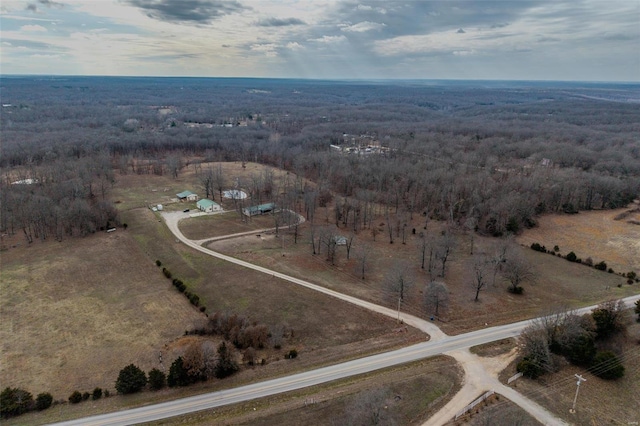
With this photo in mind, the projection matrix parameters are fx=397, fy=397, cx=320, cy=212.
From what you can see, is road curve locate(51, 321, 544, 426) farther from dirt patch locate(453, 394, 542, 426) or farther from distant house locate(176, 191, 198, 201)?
distant house locate(176, 191, 198, 201)

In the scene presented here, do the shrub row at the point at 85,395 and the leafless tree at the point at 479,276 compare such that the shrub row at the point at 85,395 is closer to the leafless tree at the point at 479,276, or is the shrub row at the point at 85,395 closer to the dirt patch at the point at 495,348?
the dirt patch at the point at 495,348

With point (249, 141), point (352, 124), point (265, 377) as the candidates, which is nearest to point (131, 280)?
point (265, 377)

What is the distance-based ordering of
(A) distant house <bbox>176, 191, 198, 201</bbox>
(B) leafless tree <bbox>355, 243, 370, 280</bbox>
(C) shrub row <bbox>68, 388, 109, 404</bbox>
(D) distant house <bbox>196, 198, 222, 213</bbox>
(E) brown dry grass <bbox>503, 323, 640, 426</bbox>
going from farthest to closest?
(A) distant house <bbox>176, 191, 198, 201</bbox> < (D) distant house <bbox>196, 198, 222, 213</bbox> < (B) leafless tree <bbox>355, 243, 370, 280</bbox> < (C) shrub row <bbox>68, 388, 109, 404</bbox> < (E) brown dry grass <bbox>503, 323, 640, 426</bbox>

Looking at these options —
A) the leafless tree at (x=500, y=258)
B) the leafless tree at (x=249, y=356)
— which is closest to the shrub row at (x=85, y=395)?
the leafless tree at (x=249, y=356)

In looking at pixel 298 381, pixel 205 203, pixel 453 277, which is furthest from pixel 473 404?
pixel 205 203

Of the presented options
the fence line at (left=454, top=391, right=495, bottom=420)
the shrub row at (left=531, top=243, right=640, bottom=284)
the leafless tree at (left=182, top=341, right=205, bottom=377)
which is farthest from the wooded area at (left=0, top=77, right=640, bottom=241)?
the leafless tree at (left=182, top=341, right=205, bottom=377)

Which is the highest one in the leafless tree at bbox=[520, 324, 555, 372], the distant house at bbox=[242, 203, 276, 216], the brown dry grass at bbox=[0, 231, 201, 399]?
the leafless tree at bbox=[520, 324, 555, 372]
